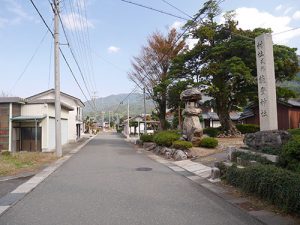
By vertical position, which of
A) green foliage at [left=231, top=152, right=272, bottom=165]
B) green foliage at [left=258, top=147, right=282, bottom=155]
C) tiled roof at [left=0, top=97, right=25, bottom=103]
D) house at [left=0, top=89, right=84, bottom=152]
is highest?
tiled roof at [left=0, top=97, right=25, bottom=103]

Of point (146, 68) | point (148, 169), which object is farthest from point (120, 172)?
point (146, 68)

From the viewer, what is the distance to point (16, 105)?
23672 mm

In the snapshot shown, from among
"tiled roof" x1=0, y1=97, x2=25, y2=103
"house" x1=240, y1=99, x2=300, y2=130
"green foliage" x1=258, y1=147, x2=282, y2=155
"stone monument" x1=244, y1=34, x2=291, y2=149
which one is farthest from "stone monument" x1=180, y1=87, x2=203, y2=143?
"house" x1=240, y1=99, x2=300, y2=130

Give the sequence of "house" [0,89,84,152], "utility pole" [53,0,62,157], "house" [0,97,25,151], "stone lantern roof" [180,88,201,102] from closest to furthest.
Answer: "utility pole" [53,0,62,157] → "stone lantern roof" [180,88,201,102] → "house" [0,97,25,151] → "house" [0,89,84,152]

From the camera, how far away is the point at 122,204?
7750 mm

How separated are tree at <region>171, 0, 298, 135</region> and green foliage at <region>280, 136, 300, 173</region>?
15.2 m

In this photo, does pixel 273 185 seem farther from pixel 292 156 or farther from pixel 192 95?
pixel 192 95

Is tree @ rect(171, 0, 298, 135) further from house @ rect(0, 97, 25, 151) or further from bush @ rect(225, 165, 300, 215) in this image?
bush @ rect(225, 165, 300, 215)

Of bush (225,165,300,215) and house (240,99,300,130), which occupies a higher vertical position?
house (240,99,300,130)

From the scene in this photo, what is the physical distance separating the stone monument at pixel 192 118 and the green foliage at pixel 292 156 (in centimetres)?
1178

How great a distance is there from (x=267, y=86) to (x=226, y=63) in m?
13.5

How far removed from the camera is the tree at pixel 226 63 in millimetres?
24641

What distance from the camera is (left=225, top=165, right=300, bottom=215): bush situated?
251 inches

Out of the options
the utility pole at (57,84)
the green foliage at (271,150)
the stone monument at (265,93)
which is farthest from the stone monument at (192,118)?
the green foliage at (271,150)
